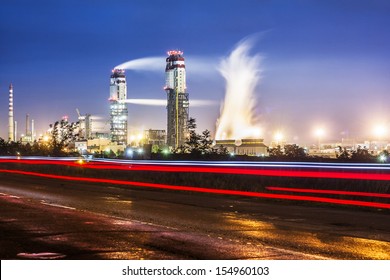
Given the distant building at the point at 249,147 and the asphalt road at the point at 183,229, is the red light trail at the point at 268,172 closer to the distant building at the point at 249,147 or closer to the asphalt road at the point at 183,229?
the asphalt road at the point at 183,229

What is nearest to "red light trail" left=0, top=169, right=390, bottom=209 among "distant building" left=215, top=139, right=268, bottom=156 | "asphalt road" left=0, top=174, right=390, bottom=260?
"asphalt road" left=0, top=174, right=390, bottom=260

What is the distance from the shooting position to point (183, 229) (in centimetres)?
1355

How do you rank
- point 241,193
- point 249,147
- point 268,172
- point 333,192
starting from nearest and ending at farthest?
point 333,192
point 241,193
point 268,172
point 249,147

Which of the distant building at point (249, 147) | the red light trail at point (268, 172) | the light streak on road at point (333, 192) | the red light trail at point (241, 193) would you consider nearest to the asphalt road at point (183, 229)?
the red light trail at point (241, 193)

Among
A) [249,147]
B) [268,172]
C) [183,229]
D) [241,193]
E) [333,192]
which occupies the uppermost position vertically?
[249,147]

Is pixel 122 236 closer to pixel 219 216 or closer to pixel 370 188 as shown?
pixel 219 216

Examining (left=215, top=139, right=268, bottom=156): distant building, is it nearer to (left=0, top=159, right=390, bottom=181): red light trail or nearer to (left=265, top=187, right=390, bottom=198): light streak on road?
→ (left=0, top=159, right=390, bottom=181): red light trail

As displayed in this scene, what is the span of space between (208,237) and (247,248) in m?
1.43

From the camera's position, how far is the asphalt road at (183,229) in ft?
35.0

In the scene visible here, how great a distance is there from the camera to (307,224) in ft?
49.0

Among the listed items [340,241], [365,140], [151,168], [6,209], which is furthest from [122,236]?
[365,140]

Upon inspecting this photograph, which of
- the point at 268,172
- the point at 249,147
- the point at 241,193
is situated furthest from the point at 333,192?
the point at 249,147

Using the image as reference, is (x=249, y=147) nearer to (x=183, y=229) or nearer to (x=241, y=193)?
(x=241, y=193)

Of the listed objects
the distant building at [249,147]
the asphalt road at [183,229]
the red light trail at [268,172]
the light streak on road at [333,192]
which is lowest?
the asphalt road at [183,229]
